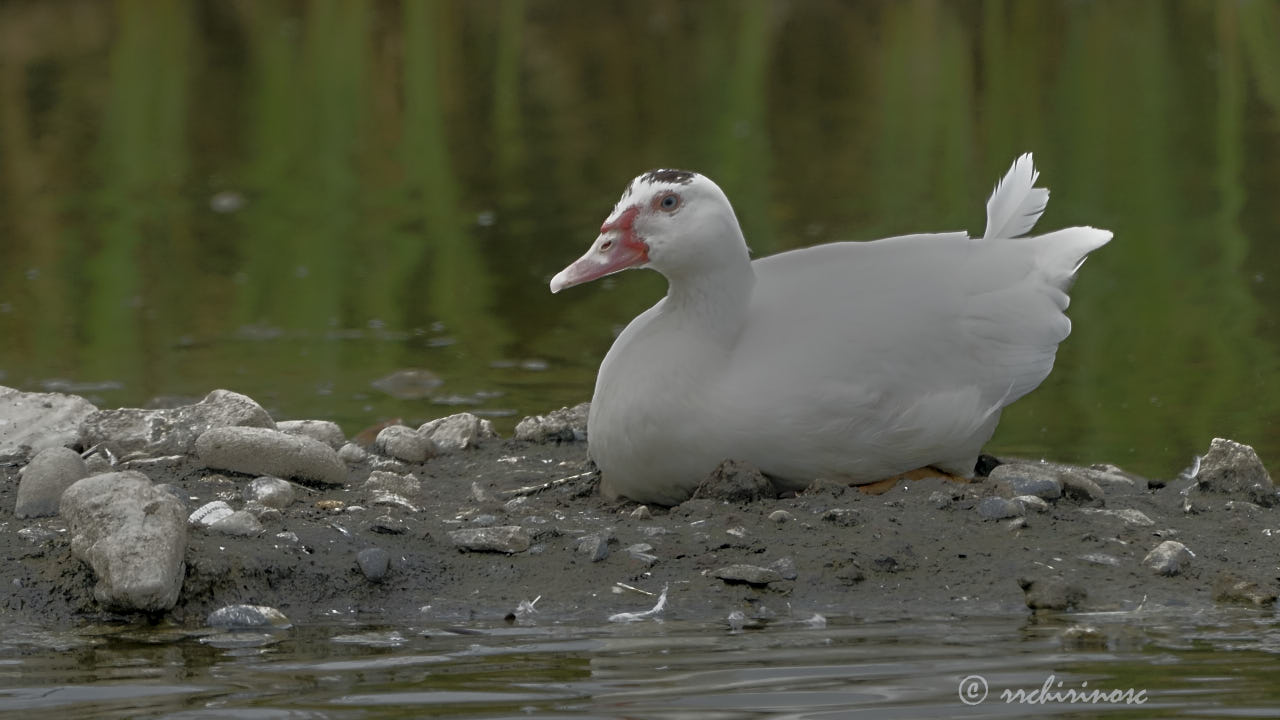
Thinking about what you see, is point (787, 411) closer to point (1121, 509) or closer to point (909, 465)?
point (909, 465)

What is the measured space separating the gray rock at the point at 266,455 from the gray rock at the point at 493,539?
2.86 ft

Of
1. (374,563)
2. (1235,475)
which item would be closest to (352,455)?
(374,563)

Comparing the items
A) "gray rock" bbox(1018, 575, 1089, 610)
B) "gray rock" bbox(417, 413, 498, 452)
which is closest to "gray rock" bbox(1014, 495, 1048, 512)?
"gray rock" bbox(1018, 575, 1089, 610)

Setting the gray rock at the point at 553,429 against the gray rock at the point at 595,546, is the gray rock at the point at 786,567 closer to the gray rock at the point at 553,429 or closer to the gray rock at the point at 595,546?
the gray rock at the point at 595,546

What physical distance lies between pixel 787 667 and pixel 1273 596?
1.54 metres

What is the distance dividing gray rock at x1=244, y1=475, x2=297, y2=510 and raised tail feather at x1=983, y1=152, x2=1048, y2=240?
274 cm

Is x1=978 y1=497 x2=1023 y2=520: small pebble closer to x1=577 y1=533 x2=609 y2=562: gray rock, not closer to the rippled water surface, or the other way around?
the rippled water surface

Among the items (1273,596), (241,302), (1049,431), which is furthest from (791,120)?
(1273,596)

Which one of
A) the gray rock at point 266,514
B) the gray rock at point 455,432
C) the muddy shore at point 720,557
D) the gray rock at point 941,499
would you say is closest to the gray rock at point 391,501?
the muddy shore at point 720,557

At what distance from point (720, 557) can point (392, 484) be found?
1.49 meters

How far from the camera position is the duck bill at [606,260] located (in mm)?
6117

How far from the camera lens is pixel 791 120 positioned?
17859mm

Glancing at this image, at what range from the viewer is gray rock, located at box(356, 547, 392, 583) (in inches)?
211

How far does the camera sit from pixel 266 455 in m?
6.29
